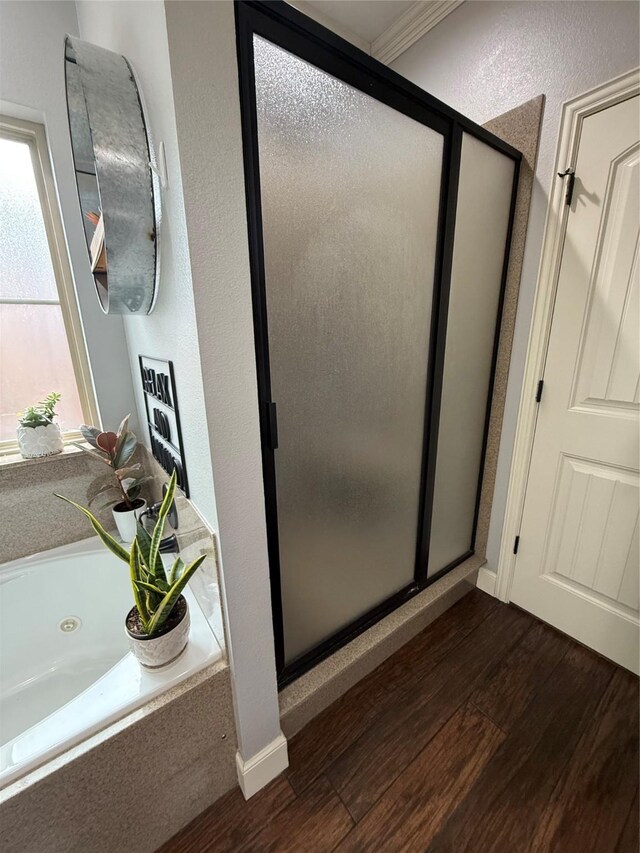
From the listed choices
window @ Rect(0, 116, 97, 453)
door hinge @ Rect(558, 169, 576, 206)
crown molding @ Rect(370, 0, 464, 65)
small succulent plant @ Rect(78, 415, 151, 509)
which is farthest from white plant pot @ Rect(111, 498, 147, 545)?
crown molding @ Rect(370, 0, 464, 65)

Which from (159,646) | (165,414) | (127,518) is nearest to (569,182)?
(165,414)

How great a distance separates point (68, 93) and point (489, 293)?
4.86ft

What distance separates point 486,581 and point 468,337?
1.24 meters

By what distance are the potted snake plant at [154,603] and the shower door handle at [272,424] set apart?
0.27 m

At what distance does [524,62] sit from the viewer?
4.19ft

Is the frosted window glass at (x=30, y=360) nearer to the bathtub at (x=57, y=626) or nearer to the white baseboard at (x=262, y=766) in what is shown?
the bathtub at (x=57, y=626)

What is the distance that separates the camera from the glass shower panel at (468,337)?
1.25m

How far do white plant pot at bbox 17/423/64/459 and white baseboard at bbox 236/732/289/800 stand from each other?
49.8 inches

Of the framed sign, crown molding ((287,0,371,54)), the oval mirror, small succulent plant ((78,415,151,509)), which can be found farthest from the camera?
crown molding ((287,0,371,54))

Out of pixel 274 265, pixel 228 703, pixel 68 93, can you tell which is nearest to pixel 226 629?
pixel 228 703

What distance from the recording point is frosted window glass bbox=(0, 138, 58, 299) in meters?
1.31

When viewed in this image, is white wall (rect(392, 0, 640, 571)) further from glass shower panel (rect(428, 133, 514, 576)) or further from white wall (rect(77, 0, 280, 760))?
white wall (rect(77, 0, 280, 760))

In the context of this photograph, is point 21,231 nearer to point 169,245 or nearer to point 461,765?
point 169,245

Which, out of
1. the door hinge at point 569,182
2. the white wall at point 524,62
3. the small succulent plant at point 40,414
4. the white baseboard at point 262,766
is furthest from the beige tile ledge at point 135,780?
the door hinge at point 569,182
